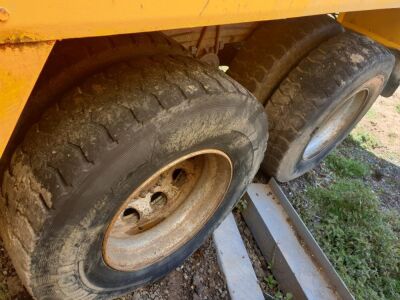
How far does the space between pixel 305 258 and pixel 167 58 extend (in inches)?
67.4

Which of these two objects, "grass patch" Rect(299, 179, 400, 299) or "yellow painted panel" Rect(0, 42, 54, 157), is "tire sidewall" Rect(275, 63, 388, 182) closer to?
"grass patch" Rect(299, 179, 400, 299)

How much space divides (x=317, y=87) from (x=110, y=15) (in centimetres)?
190

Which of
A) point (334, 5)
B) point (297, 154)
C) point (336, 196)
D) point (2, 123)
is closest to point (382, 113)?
point (336, 196)

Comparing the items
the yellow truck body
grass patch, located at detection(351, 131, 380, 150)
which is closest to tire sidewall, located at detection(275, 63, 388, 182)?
grass patch, located at detection(351, 131, 380, 150)

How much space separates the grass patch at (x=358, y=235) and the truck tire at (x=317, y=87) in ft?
1.85

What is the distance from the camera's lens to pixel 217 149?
200 cm

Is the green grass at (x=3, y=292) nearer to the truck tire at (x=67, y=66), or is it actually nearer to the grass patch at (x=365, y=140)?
the truck tire at (x=67, y=66)

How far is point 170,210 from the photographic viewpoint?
2346 mm

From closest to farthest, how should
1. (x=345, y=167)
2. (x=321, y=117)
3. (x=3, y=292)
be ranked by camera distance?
(x=3, y=292) < (x=321, y=117) < (x=345, y=167)

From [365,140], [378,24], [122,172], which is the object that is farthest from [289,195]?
[122,172]

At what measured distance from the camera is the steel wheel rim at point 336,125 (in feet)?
11.3

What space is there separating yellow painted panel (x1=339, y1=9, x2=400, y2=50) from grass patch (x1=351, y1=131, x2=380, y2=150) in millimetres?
1566

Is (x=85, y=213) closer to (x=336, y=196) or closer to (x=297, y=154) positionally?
(x=297, y=154)

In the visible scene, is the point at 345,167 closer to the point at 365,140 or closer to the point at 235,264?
the point at 365,140
